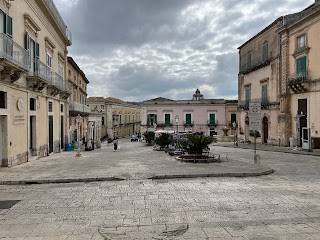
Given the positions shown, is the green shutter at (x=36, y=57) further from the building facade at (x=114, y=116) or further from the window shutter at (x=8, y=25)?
the building facade at (x=114, y=116)

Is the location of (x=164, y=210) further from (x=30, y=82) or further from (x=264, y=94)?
(x=264, y=94)

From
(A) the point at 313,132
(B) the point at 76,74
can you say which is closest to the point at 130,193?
(A) the point at 313,132

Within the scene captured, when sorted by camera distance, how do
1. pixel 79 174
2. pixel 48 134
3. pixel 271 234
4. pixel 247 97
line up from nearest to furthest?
pixel 271 234
pixel 79 174
pixel 48 134
pixel 247 97

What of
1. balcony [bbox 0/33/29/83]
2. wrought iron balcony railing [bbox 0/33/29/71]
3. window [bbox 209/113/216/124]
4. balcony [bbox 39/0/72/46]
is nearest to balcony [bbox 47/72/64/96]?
balcony [bbox 39/0/72/46]

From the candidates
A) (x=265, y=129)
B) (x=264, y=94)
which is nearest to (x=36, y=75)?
(x=264, y=94)

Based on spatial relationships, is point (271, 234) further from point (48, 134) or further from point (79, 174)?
point (48, 134)

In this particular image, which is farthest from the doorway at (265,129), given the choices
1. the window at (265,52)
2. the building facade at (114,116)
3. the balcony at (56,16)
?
the building facade at (114,116)

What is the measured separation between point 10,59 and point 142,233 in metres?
8.26

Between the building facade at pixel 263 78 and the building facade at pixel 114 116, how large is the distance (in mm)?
30156

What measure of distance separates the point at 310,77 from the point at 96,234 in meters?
21.0

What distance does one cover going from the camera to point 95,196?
7094mm

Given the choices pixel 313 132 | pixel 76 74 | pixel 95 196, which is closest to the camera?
pixel 95 196

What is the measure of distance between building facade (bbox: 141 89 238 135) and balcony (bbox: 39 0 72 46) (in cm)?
2799

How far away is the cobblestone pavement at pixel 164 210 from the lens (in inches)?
189
